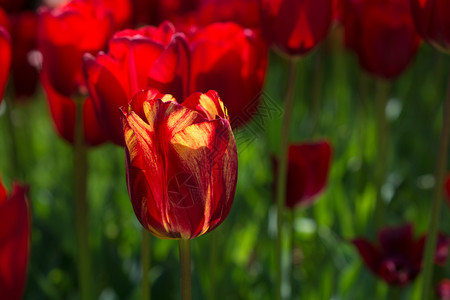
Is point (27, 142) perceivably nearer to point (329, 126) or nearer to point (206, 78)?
point (329, 126)

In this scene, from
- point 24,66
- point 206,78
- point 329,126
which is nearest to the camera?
A: point 206,78

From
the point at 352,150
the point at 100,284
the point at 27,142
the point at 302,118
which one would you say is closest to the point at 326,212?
the point at 352,150

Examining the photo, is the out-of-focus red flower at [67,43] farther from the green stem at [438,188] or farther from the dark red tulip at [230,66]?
the green stem at [438,188]

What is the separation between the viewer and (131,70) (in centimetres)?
50

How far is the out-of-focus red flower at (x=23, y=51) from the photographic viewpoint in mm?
1045

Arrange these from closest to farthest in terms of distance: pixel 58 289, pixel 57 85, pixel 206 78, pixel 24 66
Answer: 1. pixel 206 78
2. pixel 57 85
3. pixel 58 289
4. pixel 24 66

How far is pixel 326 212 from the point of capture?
45.3 inches

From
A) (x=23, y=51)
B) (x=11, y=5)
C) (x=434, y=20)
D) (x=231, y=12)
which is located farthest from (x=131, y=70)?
(x=11, y=5)

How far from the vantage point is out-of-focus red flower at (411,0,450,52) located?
543mm

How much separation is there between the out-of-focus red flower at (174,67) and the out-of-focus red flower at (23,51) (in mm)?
498

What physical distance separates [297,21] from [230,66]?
0.10 meters

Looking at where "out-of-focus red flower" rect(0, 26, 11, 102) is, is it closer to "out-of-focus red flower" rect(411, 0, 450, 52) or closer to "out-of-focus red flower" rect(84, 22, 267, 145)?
"out-of-focus red flower" rect(84, 22, 267, 145)

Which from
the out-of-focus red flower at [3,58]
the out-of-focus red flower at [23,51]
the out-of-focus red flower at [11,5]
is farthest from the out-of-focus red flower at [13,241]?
the out-of-focus red flower at [11,5]

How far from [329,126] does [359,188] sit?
0.34 metres
